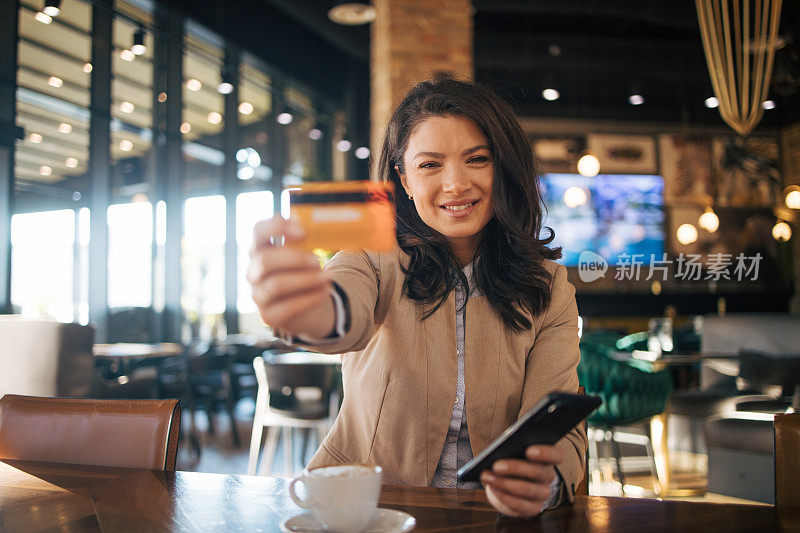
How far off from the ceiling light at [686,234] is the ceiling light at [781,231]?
36cm

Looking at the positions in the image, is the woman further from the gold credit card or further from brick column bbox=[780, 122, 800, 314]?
brick column bbox=[780, 122, 800, 314]

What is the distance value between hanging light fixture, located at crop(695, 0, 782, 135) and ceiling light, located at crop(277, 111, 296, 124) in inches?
272

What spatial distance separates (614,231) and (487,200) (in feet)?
16.4

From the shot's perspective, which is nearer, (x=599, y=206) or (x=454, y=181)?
(x=454, y=181)

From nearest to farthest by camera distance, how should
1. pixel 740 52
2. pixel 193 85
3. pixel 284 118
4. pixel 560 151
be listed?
pixel 740 52, pixel 193 85, pixel 560 151, pixel 284 118

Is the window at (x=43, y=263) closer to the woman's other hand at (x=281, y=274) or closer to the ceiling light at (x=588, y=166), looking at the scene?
the ceiling light at (x=588, y=166)

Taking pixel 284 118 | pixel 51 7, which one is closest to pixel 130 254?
pixel 51 7

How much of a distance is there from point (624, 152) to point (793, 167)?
228 inches

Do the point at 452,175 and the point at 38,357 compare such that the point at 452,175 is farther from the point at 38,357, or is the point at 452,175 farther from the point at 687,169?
the point at 687,169

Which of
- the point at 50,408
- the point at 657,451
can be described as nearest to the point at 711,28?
the point at 657,451

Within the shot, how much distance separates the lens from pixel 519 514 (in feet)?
2.86

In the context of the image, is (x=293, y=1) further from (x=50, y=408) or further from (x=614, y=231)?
(x=50, y=408)

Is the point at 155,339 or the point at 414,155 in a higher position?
the point at 414,155

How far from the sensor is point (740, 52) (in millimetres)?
2963
